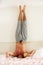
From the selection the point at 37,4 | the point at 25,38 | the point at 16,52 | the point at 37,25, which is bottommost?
the point at 16,52

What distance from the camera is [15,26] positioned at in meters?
2.63

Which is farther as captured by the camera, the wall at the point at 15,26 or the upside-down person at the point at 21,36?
the wall at the point at 15,26

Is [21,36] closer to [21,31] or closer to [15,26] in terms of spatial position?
[21,31]

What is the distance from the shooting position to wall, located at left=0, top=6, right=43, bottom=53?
2639 mm

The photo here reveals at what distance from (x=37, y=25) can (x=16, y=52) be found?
0.56 m

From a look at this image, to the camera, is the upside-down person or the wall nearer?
the upside-down person

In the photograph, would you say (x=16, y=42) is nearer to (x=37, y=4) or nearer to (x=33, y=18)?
(x=33, y=18)

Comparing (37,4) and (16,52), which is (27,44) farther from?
(37,4)

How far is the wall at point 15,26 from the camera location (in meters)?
2.64

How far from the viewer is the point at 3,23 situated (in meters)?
2.64

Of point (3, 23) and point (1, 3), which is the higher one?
point (1, 3)

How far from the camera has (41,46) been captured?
2.64m

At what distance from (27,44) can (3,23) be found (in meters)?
0.52

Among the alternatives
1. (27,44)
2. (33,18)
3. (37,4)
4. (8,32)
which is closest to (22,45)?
(27,44)
